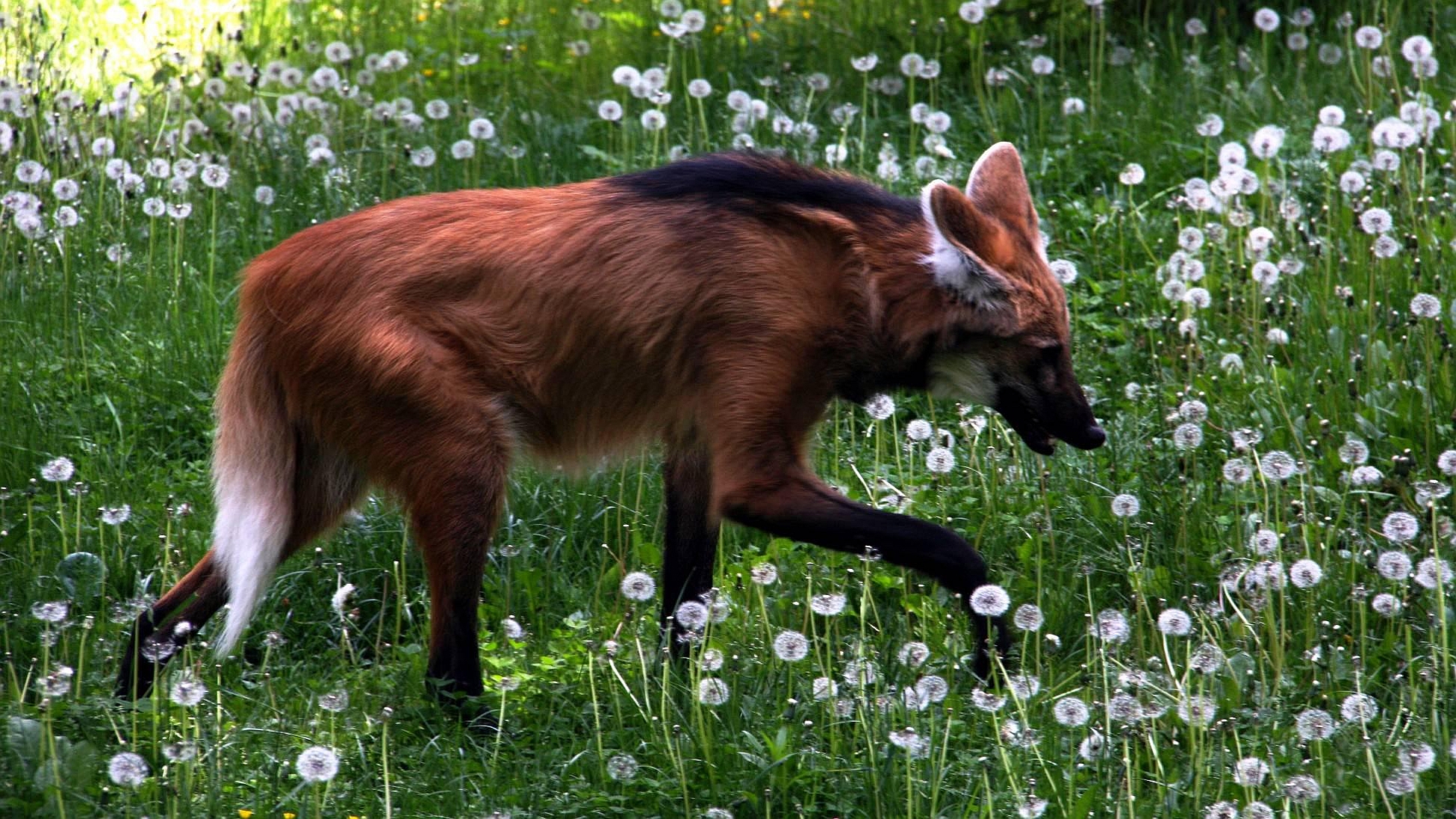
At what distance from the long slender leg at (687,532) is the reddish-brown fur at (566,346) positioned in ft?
0.64

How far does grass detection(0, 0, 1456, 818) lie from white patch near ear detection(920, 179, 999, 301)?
27.9 inches

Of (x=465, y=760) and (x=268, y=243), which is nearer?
(x=465, y=760)

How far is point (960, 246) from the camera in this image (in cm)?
341

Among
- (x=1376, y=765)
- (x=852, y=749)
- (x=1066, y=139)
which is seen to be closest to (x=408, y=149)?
(x=1066, y=139)

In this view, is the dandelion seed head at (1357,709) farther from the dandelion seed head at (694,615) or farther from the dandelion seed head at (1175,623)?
the dandelion seed head at (694,615)

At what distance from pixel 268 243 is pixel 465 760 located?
2.83 m

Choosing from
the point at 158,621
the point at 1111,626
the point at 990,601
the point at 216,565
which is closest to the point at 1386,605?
the point at 1111,626

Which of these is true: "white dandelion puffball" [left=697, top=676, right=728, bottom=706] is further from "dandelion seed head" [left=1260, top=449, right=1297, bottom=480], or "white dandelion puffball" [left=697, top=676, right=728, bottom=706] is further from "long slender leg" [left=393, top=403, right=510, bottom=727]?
"dandelion seed head" [left=1260, top=449, right=1297, bottom=480]

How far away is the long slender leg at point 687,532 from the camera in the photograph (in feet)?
12.7

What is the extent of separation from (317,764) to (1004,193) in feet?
6.82

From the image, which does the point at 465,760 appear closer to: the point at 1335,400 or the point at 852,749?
the point at 852,749

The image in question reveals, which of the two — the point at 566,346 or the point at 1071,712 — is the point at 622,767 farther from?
the point at 566,346

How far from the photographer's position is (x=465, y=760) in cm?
326

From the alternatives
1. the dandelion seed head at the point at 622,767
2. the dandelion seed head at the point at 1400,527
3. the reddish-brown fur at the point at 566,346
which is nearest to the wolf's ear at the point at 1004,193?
the reddish-brown fur at the point at 566,346
